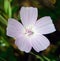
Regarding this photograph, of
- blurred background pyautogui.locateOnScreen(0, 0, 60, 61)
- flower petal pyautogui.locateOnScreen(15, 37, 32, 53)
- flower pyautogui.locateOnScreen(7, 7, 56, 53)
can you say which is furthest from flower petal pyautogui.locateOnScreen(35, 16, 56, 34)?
blurred background pyautogui.locateOnScreen(0, 0, 60, 61)

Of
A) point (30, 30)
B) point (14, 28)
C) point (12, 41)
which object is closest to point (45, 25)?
point (30, 30)

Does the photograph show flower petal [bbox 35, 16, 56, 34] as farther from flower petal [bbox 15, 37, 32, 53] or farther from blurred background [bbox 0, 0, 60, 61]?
Result: blurred background [bbox 0, 0, 60, 61]

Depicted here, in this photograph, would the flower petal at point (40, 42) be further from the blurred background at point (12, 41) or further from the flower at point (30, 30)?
the blurred background at point (12, 41)

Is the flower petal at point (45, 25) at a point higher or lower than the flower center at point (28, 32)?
higher

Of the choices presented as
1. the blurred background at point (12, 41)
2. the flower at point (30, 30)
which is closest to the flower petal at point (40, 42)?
the flower at point (30, 30)

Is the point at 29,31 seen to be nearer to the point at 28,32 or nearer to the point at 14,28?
the point at 28,32
